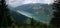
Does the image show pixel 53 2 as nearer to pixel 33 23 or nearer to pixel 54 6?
pixel 54 6

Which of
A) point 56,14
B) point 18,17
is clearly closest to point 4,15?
Result: point 18,17

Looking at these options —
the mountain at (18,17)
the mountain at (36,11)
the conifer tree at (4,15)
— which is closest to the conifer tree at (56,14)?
the mountain at (36,11)

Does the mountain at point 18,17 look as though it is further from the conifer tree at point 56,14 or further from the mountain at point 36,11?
the conifer tree at point 56,14

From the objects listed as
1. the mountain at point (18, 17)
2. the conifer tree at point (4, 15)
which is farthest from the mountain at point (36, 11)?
the conifer tree at point (4, 15)

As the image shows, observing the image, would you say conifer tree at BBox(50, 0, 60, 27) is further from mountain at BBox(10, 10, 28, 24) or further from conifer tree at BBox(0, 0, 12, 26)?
conifer tree at BBox(0, 0, 12, 26)

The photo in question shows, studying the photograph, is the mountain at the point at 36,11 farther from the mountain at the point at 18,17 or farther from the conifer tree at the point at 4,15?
the conifer tree at the point at 4,15

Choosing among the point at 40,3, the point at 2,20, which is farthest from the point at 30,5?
the point at 2,20

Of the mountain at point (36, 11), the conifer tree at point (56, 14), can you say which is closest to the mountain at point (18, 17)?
the mountain at point (36, 11)

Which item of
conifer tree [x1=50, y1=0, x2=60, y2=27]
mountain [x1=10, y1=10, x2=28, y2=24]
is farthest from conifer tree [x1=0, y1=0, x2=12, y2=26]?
conifer tree [x1=50, y1=0, x2=60, y2=27]

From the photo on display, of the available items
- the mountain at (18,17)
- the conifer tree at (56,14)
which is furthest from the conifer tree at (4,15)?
the conifer tree at (56,14)
